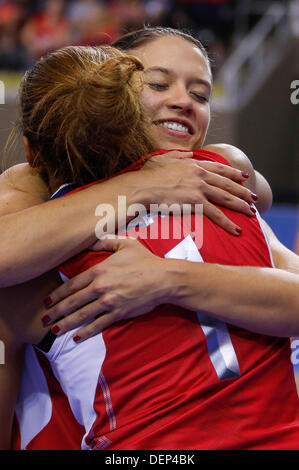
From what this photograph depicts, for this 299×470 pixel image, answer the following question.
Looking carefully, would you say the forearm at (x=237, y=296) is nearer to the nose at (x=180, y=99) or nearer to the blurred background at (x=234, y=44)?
the nose at (x=180, y=99)

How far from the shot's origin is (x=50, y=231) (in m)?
1.19

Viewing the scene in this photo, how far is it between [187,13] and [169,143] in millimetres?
5619

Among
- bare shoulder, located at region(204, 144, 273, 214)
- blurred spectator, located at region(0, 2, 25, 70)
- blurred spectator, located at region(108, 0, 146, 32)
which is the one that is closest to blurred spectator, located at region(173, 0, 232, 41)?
blurred spectator, located at region(108, 0, 146, 32)

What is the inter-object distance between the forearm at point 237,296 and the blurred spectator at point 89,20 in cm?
572

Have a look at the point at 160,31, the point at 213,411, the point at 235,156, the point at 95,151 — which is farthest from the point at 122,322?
the point at 160,31

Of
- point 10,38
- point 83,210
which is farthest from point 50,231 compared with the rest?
point 10,38

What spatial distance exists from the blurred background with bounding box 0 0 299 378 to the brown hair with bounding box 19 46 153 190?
5.19 metres

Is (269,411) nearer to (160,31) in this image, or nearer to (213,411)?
(213,411)

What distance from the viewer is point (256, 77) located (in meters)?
6.91

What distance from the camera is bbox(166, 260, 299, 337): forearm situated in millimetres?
1145

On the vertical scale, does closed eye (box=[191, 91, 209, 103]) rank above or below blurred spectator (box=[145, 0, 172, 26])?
below

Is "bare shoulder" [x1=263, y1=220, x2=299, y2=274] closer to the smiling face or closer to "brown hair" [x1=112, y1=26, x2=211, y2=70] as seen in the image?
the smiling face

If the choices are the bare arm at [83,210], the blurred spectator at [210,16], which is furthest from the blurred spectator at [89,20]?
the bare arm at [83,210]

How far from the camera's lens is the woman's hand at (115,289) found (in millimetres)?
1146
